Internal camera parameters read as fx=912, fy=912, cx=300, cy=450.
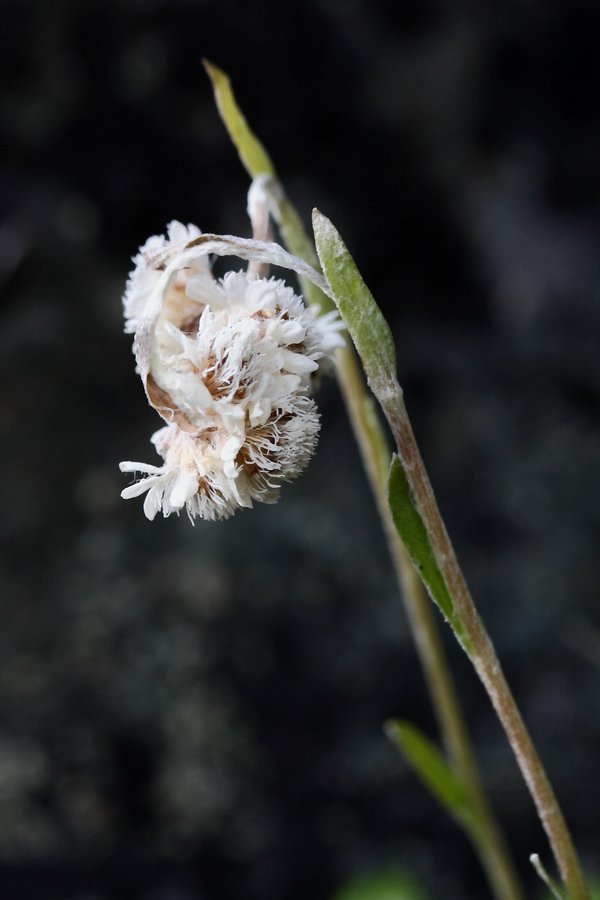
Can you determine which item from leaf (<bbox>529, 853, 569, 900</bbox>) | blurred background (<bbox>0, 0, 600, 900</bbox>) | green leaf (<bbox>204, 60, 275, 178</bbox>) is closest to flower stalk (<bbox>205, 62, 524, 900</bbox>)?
green leaf (<bbox>204, 60, 275, 178</bbox>)

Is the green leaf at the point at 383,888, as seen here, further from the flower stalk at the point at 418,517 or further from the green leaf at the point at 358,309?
the green leaf at the point at 358,309

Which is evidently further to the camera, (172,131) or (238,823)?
(238,823)

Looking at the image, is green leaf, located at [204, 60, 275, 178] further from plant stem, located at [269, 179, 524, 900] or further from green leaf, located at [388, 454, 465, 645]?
green leaf, located at [388, 454, 465, 645]

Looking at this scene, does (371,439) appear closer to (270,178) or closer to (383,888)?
(270,178)

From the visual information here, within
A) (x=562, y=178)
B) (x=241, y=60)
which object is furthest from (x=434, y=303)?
(x=241, y=60)

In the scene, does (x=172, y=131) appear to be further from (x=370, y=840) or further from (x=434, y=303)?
(x=370, y=840)
